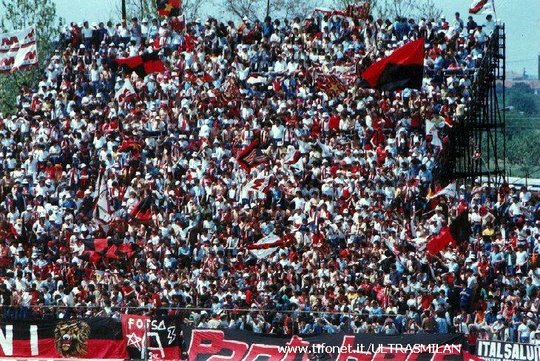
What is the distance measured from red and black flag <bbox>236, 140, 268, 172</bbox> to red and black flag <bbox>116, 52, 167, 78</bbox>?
6.03m

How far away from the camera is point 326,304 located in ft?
108

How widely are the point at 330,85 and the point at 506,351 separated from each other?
14.3m

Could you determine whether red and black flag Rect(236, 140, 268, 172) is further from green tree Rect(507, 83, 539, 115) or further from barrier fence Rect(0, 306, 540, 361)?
green tree Rect(507, 83, 539, 115)

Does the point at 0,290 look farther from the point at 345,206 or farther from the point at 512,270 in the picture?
the point at 512,270

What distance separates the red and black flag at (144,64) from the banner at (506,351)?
60.5 feet

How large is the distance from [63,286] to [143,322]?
6.17 metres

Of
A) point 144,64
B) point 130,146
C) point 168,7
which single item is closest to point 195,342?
point 130,146

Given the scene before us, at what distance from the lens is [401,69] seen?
37875 mm

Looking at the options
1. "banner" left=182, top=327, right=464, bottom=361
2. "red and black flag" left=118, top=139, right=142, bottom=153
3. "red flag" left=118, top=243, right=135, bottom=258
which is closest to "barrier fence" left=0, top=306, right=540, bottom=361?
"banner" left=182, top=327, right=464, bottom=361

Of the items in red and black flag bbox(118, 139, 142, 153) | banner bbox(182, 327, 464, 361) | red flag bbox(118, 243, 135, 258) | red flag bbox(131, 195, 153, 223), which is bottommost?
banner bbox(182, 327, 464, 361)

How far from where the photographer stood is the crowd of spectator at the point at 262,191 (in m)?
32.7

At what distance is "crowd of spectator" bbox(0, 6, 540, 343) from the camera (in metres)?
32.7

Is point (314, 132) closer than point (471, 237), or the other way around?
point (471, 237)

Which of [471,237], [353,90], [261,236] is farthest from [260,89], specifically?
[471,237]
